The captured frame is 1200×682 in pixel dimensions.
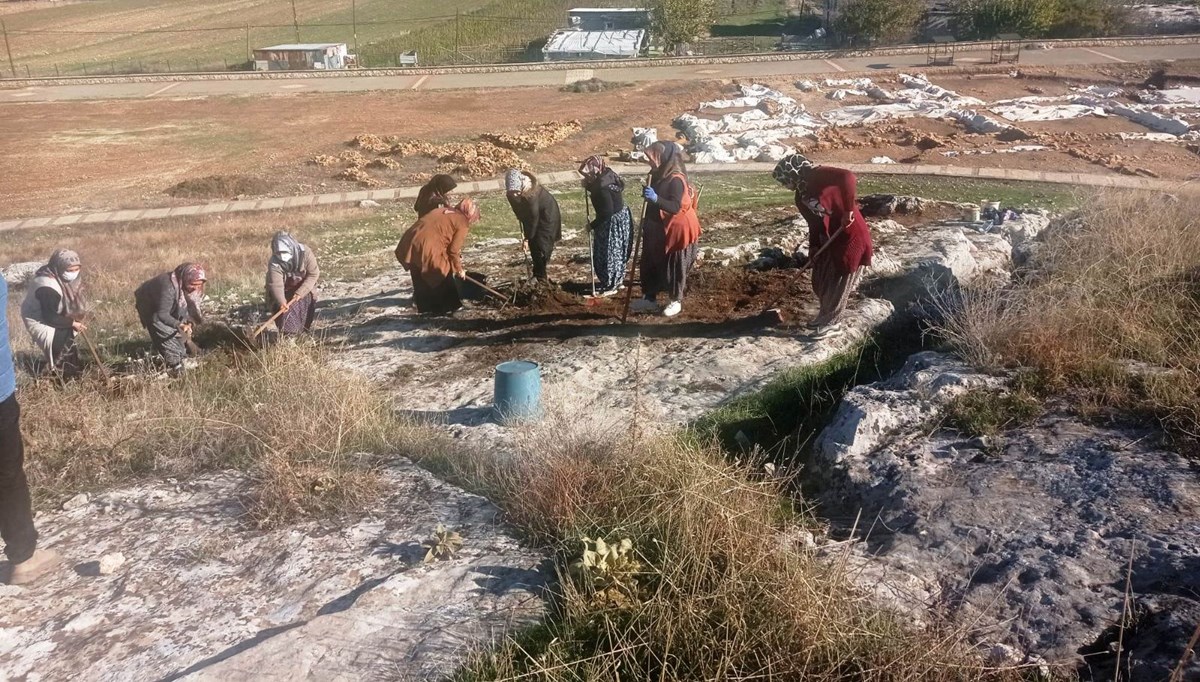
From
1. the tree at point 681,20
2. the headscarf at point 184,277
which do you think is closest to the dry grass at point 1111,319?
the headscarf at point 184,277

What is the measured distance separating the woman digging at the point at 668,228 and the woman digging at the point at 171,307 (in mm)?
3499

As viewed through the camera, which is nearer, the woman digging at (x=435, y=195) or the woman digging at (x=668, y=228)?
the woman digging at (x=668, y=228)

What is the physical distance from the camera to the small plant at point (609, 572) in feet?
11.2

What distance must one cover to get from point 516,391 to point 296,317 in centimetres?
272

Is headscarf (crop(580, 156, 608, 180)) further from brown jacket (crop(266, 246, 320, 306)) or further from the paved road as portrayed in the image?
the paved road

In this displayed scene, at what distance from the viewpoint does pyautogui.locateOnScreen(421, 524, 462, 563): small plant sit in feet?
12.9

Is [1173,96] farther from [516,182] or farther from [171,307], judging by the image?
[171,307]

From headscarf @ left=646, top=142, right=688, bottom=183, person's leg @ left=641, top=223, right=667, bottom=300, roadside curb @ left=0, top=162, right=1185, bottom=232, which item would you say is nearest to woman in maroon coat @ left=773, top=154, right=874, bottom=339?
headscarf @ left=646, top=142, right=688, bottom=183

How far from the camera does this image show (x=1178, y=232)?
7.38 meters

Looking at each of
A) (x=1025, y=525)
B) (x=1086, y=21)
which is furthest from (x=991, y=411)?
(x=1086, y=21)

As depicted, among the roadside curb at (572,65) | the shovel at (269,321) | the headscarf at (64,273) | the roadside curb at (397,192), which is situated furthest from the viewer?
the roadside curb at (572,65)

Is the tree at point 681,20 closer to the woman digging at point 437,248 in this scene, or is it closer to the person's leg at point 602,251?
the person's leg at point 602,251

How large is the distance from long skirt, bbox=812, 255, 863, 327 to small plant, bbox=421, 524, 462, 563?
13.8 feet

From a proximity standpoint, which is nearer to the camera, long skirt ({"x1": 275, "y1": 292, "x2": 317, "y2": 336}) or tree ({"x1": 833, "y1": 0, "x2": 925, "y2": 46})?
long skirt ({"x1": 275, "y1": 292, "x2": 317, "y2": 336})
